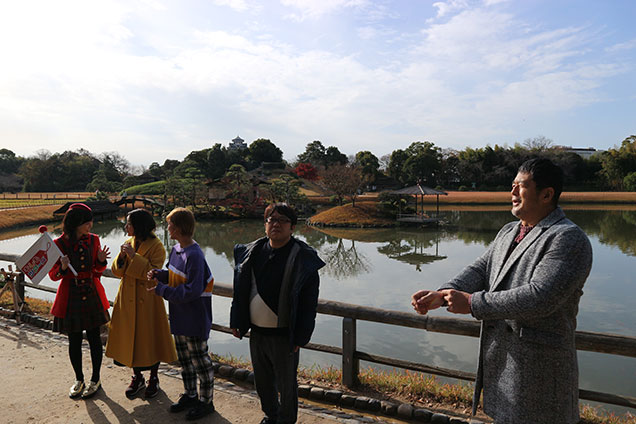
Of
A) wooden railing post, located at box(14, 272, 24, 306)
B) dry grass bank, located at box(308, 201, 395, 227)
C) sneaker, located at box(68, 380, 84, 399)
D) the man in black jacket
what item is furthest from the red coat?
dry grass bank, located at box(308, 201, 395, 227)

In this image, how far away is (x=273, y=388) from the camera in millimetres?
2203

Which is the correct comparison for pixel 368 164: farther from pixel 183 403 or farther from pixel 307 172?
pixel 183 403

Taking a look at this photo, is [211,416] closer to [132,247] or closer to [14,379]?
[132,247]

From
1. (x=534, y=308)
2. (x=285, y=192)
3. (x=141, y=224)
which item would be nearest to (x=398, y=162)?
(x=285, y=192)

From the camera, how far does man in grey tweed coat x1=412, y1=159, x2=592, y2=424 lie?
1.26m

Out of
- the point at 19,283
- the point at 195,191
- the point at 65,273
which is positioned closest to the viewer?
the point at 65,273

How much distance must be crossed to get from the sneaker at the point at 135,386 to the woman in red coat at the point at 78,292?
0.26 meters

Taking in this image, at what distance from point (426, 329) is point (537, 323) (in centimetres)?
124

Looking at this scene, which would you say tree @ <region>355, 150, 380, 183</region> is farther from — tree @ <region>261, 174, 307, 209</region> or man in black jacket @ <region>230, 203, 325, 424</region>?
man in black jacket @ <region>230, 203, 325, 424</region>

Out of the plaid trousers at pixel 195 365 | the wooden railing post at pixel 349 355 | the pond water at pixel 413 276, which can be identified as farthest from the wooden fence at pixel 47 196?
the wooden railing post at pixel 349 355

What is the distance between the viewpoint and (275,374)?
2172mm

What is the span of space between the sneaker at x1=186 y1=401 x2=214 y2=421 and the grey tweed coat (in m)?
1.73

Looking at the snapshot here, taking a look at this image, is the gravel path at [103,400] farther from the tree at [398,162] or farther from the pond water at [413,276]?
the tree at [398,162]

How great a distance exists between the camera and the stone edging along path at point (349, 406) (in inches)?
95.4
